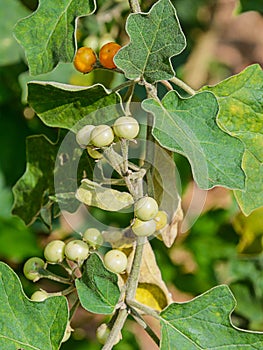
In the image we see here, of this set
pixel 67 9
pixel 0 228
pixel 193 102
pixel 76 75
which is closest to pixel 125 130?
pixel 193 102

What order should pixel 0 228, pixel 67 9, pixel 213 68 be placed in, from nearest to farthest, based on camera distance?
pixel 67 9 → pixel 0 228 → pixel 213 68

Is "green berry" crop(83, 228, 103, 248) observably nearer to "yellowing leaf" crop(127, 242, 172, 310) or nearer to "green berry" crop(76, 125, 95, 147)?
"yellowing leaf" crop(127, 242, 172, 310)

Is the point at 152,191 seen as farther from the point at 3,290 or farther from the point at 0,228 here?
the point at 0,228

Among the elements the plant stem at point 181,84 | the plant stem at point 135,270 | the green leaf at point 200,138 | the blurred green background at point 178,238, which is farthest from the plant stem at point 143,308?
the blurred green background at point 178,238

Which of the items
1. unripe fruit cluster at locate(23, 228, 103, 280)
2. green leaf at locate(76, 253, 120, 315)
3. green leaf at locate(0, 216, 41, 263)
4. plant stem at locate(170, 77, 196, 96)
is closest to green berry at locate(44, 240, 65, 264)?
unripe fruit cluster at locate(23, 228, 103, 280)

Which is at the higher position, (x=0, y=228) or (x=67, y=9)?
(x=67, y=9)

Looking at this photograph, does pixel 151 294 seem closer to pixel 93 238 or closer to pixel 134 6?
pixel 93 238

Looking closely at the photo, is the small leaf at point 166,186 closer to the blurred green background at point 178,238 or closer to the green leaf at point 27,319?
the green leaf at point 27,319

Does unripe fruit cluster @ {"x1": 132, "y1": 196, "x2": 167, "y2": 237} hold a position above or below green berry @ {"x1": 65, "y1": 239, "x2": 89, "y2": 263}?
above
